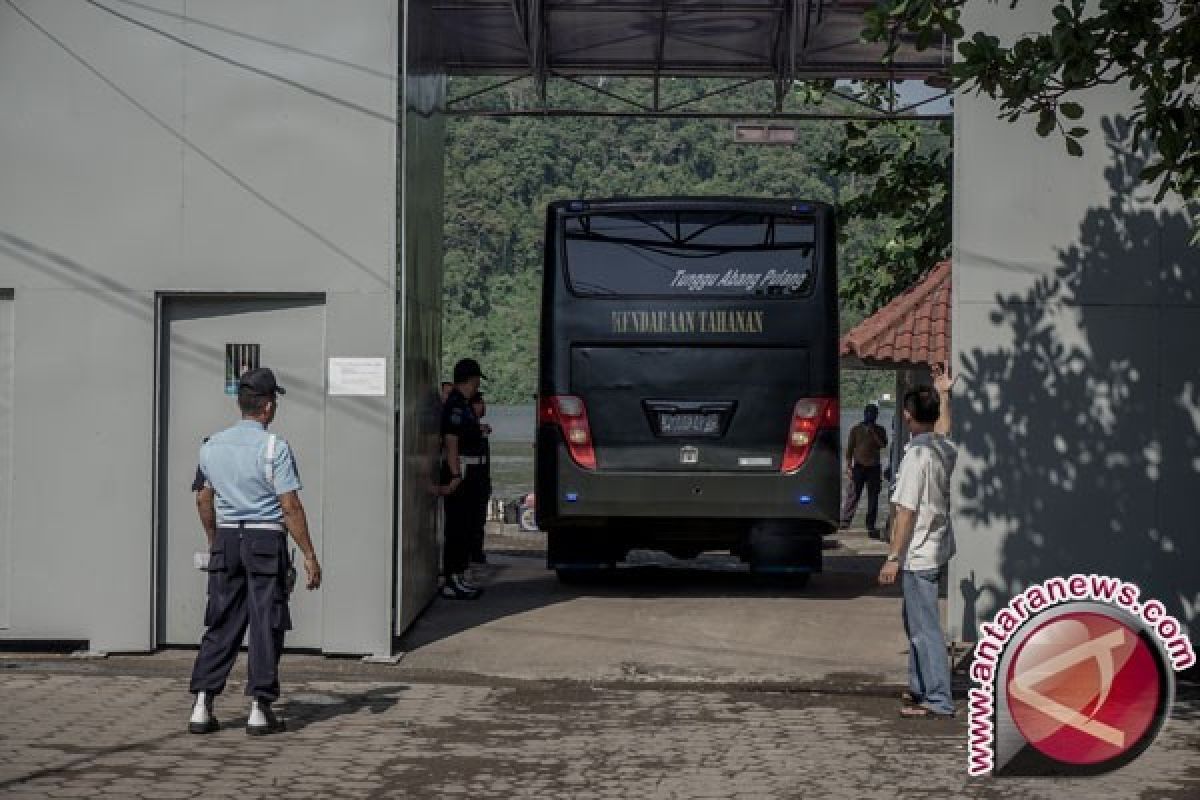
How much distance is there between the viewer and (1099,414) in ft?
46.1

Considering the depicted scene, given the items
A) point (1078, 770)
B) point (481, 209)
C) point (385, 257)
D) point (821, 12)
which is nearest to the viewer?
point (1078, 770)

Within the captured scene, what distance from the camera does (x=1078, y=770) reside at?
691 centimetres

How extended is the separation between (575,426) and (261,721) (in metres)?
7.02

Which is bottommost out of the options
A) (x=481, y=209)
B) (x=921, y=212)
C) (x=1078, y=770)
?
(x=1078, y=770)

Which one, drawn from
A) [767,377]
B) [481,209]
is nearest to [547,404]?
[767,377]

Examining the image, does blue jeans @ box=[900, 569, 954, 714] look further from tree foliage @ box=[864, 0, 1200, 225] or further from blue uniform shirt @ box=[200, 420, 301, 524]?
blue uniform shirt @ box=[200, 420, 301, 524]

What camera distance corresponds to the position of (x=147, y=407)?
13.8 metres

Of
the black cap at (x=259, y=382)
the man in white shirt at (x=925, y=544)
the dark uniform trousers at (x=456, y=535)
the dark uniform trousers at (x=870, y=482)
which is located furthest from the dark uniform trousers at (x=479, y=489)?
the dark uniform trousers at (x=870, y=482)

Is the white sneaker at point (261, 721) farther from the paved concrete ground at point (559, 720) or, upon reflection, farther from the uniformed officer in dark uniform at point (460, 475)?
the uniformed officer in dark uniform at point (460, 475)

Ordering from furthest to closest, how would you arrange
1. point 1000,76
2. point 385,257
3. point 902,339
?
point 902,339 < point 385,257 < point 1000,76

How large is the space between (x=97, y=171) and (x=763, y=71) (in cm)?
1051

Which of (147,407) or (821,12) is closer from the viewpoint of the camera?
(147,407)

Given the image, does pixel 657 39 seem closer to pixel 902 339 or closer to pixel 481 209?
pixel 902 339

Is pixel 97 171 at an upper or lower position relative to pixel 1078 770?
upper
